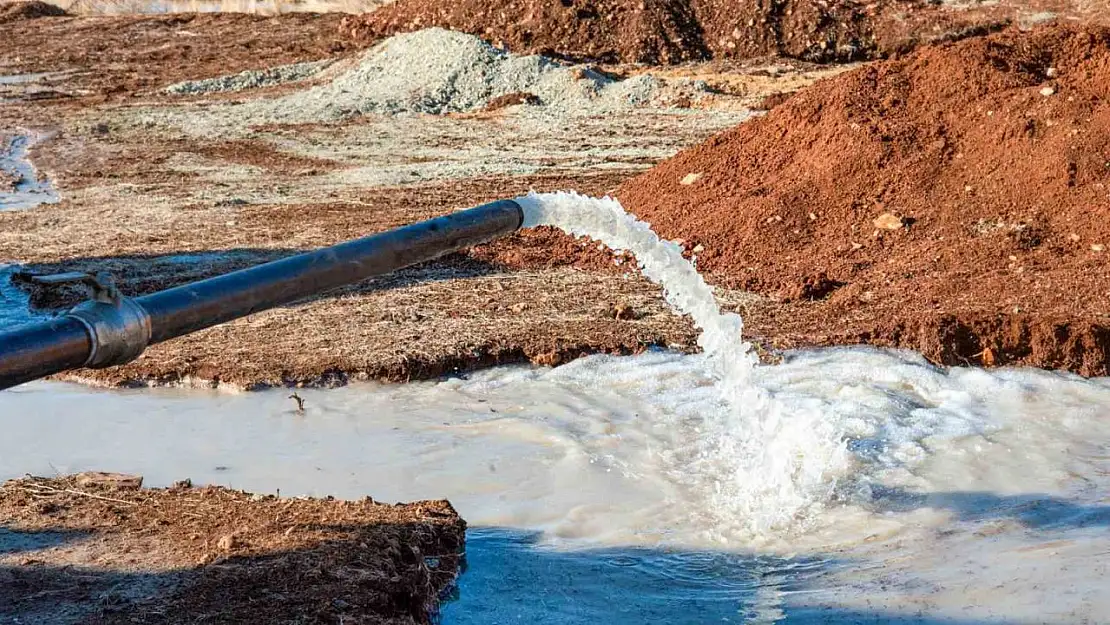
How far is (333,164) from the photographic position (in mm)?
15172

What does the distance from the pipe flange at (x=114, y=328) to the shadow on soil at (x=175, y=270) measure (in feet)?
19.5

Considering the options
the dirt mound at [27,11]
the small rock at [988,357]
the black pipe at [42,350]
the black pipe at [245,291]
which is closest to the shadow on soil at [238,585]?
the black pipe at [245,291]

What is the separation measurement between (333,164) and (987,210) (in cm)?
850

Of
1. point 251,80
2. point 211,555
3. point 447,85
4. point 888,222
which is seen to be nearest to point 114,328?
point 211,555

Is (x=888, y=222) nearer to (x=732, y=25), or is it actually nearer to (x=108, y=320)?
(x=108, y=320)

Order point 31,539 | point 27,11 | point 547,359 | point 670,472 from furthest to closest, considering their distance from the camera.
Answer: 1. point 27,11
2. point 547,359
3. point 670,472
4. point 31,539

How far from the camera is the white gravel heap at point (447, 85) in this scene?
18172 millimetres

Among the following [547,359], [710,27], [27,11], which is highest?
[27,11]

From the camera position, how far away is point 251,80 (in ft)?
69.6


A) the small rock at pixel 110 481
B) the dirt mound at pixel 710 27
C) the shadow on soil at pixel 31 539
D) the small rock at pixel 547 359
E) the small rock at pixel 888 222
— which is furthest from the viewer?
the dirt mound at pixel 710 27

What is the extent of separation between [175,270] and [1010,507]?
23.0 ft

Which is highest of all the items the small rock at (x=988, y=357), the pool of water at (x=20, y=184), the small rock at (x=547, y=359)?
the pool of water at (x=20, y=184)

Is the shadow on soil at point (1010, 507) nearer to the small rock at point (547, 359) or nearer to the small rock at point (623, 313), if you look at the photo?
the small rock at point (547, 359)

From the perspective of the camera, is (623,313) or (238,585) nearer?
(238,585)
